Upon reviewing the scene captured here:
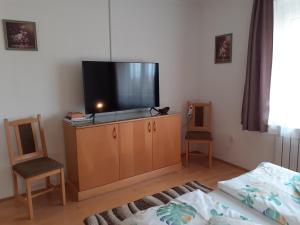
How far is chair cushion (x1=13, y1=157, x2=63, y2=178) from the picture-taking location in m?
2.41

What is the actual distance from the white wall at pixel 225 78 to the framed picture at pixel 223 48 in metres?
0.07

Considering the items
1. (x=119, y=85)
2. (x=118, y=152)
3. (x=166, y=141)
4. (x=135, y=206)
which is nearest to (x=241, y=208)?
(x=135, y=206)

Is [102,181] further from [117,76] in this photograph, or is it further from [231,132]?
[231,132]

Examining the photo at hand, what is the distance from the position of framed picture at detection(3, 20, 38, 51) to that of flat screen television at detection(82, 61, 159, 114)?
2.05 feet

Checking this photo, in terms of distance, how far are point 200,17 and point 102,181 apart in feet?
9.91

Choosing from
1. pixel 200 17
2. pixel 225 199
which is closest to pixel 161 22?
pixel 200 17

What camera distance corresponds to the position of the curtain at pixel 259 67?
3.00 meters

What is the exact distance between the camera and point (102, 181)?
2932mm

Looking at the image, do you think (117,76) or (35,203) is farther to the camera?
(117,76)

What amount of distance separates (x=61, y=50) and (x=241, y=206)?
253 cm

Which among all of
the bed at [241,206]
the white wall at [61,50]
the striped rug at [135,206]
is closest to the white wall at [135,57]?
the white wall at [61,50]

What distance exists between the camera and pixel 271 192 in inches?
64.8

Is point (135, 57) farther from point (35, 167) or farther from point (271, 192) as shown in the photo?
point (271, 192)

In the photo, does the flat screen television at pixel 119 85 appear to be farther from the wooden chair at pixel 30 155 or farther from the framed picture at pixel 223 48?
the framed picture at pixel 223 48
